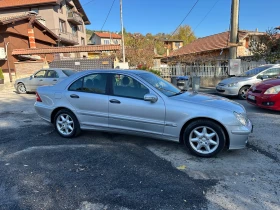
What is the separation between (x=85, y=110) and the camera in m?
4.39

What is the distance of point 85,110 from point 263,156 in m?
3.40

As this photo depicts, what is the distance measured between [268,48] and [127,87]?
15.7 meters

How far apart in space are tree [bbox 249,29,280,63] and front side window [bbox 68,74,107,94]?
14.0 metres

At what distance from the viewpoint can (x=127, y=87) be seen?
4102 millimetres

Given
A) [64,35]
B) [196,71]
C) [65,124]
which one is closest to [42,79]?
[65,124]

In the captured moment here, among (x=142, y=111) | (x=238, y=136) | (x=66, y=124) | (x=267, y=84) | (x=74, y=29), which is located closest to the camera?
(x=238, y=136)

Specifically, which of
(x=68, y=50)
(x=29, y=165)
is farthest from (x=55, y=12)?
(x=29, y=165)

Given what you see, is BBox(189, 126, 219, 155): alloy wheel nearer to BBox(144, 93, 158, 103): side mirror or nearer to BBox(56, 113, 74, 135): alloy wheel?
BBox(144, 93, 158, 103): side mirror

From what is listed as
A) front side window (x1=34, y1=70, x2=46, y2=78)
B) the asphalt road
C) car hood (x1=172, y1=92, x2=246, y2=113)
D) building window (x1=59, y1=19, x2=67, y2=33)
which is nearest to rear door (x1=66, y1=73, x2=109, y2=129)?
the asphalt road

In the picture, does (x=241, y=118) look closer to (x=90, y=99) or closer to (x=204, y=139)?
(x=204, y=139)

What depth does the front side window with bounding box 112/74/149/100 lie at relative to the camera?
398cm

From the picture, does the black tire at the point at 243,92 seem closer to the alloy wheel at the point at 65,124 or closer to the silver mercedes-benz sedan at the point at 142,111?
the silver mercedes-benz sedan at the point at 142,111

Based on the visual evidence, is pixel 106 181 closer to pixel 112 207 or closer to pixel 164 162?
pixel 112 207

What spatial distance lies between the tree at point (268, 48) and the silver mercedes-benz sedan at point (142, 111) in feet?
42.6
